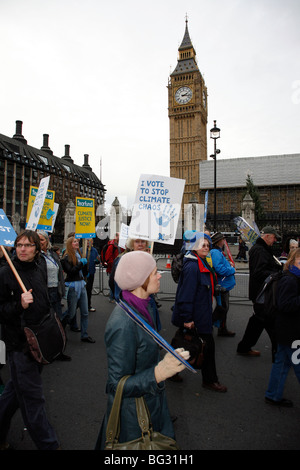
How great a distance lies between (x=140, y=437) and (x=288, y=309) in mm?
2110

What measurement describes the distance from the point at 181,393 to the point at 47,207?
563cm

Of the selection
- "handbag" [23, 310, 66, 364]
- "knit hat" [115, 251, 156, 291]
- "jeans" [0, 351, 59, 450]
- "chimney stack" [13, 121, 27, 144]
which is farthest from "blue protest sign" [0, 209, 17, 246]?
"chimney stack" [13, 121, 27, 144]

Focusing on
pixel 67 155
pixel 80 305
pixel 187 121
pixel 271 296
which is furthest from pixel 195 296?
pixel 67 155

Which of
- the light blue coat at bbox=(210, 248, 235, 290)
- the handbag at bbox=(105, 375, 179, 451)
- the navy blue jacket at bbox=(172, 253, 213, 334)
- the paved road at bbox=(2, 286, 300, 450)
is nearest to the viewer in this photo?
the handbag at bbox=(105, 375, 179, 451)

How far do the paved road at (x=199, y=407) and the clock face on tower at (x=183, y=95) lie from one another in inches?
3205

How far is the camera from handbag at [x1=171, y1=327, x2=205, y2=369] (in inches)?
115

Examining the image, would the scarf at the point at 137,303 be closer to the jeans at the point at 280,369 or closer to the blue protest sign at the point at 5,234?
the blue protest sign at the point at 5,234

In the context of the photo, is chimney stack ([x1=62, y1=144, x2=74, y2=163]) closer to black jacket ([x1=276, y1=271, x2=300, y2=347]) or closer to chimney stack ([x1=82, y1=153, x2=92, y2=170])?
chimney stack ([x1=82, y1=153, x2=92, y2=170])

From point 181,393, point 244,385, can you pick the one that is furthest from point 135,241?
point 244,385

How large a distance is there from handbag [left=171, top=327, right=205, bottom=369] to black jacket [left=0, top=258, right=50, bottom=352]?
1417 millimetres

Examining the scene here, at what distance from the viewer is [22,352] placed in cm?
252

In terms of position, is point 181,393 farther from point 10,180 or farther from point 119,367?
point 10,180

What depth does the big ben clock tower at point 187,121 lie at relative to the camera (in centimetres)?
7588
